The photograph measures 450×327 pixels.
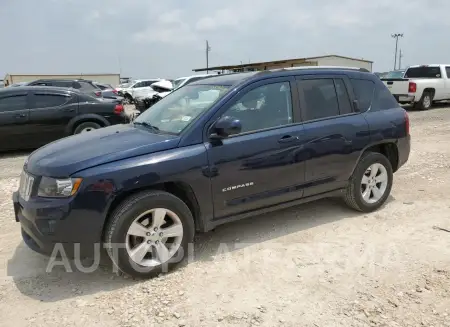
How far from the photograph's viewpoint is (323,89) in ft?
14.5

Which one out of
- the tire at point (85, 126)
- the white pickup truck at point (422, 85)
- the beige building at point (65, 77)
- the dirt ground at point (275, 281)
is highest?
the beige building at point (65, 77)

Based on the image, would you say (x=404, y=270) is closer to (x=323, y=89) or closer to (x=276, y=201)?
(x=276, y=201)

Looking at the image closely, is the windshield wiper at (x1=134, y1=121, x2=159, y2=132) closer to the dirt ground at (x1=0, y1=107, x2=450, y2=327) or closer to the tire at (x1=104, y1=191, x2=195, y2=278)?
the tire at (x1=104, y1=191, x2=195, y2=278)

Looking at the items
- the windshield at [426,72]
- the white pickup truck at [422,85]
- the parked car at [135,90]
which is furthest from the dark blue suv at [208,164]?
the parked car at [135,90]

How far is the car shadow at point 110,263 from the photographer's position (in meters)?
3.32

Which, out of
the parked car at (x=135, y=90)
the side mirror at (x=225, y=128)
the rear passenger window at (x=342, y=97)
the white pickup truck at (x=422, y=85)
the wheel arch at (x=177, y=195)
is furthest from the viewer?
the parked car at (x=135, y=90)

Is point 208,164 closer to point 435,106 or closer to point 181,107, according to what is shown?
point 181,107

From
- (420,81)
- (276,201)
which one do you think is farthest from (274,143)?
(420,81)

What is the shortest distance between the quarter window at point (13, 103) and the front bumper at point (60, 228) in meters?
5.93

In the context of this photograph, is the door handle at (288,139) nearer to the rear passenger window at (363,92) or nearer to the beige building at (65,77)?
the rear passenger window at (363,92)

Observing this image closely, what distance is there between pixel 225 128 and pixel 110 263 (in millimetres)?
1639

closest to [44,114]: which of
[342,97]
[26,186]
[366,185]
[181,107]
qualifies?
[181,107]

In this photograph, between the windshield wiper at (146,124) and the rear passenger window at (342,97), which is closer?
the windshield wiper at (146,124)

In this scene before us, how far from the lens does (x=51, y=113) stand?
848cm
